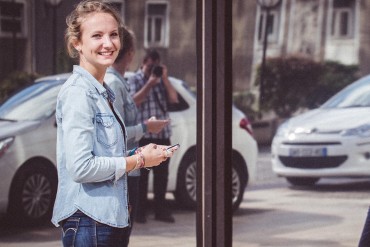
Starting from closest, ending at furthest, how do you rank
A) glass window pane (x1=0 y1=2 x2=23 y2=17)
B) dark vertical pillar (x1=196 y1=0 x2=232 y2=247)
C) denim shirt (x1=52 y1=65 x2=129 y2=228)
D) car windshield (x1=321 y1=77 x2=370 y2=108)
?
denim shirt (x1=52 y1=65 x2=129 y2=228) < dark vertical pillar (x1=196 y1=0 x2=232 y2=247) < glass window pane (x1=0 y1=2 x2=23 y2=17) < car windshield (x1=321 y1=77 x2=370 y2=108)

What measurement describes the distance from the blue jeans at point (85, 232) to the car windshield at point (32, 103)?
290 cm

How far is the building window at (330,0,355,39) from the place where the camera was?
250 inches

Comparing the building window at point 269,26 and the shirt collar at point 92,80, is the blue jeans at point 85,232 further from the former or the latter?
the building window at point 269,26

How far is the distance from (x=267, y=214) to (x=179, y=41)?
144 centimetres

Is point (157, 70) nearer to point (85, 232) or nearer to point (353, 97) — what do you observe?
point (353, 97)

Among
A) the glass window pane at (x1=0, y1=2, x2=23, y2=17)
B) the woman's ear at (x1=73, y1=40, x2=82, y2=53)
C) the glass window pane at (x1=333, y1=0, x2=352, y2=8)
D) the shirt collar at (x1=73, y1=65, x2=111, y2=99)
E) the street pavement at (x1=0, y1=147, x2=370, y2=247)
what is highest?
the glass window pane at (x1=333, y1=0, x2=352, y2=8)

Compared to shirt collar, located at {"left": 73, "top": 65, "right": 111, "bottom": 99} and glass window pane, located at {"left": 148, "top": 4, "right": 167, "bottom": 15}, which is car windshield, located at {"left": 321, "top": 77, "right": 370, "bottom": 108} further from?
shirt collar, located at {"left": 73, "top": 65, "right": 111, "bottom": 99}

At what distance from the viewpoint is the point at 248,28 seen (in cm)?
624

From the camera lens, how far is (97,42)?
346 cm

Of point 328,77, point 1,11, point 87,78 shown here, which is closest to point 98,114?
point 87,78

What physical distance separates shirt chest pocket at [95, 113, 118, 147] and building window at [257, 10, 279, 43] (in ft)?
10.3

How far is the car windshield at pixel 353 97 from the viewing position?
241 inches

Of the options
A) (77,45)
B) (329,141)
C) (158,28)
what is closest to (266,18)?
(158,28)

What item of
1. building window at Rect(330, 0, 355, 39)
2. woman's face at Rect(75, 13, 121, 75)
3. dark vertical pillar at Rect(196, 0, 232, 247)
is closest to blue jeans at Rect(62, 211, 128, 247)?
woman's face at Rect(75, 13, 121, 75)
